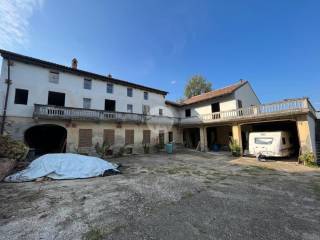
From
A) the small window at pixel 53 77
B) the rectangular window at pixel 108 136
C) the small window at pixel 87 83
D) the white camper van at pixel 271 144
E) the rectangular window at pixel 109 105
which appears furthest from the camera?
the rectangular window at pixel 109 105

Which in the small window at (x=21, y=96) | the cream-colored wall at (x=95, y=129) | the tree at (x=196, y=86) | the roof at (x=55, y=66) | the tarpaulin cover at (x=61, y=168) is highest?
the tree at (x=196, y=86)

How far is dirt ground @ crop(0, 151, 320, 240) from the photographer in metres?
3.31

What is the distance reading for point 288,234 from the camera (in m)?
3.26

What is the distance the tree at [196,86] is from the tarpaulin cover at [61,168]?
91.2ft

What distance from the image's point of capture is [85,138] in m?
A: 14.7

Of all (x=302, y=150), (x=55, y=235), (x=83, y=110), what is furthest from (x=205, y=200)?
(x=83, y=110)

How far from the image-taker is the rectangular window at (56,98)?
1404 cm

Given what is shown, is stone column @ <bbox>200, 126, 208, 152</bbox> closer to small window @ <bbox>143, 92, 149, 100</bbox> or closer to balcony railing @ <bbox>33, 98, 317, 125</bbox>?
balcony railing @ <bbox>33, 98, 317, 125</bbox>

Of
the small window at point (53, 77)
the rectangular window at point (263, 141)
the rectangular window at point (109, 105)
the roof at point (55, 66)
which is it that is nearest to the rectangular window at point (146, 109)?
the roof at point (55, 66)

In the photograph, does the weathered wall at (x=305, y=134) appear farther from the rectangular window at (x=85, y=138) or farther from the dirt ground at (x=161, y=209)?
the rectangular window at (x=85, y=138)

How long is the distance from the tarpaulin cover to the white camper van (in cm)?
1120

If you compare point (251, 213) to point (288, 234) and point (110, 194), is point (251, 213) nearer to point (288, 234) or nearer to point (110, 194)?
point (288, 234)

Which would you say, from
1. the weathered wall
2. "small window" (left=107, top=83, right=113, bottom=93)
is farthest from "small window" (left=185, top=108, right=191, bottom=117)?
the weathered wall

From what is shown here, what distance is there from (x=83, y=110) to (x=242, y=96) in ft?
55.9
